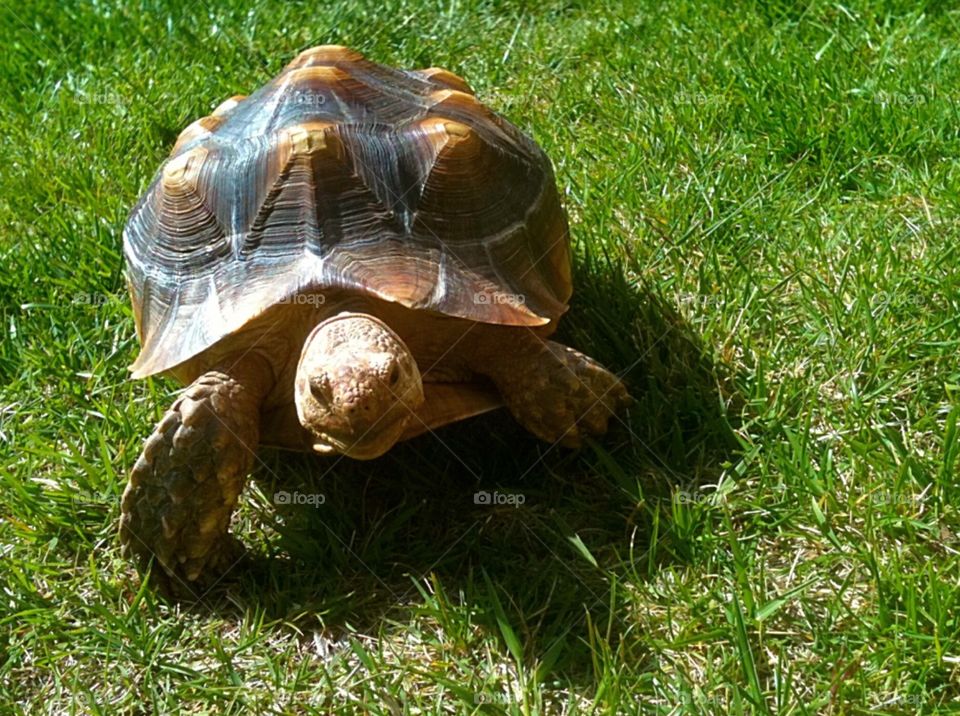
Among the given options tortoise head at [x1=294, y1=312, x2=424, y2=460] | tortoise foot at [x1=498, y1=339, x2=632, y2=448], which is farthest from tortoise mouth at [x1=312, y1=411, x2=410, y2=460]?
tortoise foot at [x1=498, y1=339, x2=632, y2=448]

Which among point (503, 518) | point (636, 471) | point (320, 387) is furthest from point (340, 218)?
point (636, 471)

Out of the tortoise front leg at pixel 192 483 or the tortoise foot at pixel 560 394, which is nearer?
the tortoise front leg at pixel 192 483

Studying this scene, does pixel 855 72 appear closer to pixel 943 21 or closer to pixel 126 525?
pixel 943 21

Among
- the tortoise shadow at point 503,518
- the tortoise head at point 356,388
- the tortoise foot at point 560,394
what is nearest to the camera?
the tortoise head at point 356,388

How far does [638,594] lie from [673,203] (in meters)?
1.52

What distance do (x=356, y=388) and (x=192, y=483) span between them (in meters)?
0.53

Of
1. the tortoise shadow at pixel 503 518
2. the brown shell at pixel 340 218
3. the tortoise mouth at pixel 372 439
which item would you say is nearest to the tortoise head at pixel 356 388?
the tortoise mouth at pixel 372 439

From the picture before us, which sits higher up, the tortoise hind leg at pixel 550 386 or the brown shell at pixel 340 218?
the brown shell at pixel 340 218

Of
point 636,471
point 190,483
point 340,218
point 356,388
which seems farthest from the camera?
point 636,471

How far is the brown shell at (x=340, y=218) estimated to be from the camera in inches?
97.8

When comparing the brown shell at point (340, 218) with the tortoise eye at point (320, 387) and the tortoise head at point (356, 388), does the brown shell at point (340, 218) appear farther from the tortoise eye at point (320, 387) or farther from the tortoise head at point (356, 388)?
the tortoise eye at point (320, 387)

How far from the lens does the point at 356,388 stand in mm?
2168

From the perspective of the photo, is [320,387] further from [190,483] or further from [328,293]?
[190,483]

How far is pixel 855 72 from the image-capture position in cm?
397
